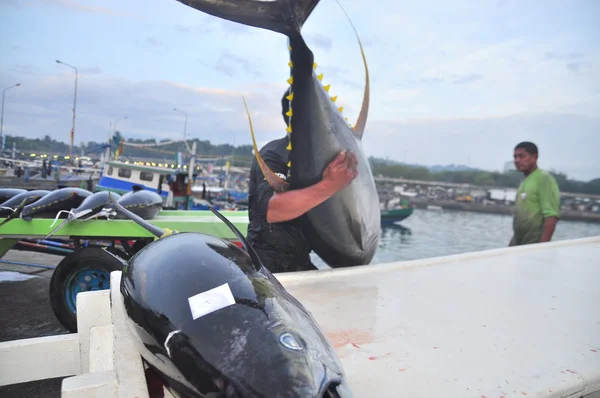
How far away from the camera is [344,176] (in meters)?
2.04

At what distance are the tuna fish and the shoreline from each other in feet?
206

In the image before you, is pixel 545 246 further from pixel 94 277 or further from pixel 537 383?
pixel 94 277

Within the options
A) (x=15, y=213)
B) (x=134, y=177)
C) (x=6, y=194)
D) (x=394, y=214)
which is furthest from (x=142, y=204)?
(x=394, y=214)

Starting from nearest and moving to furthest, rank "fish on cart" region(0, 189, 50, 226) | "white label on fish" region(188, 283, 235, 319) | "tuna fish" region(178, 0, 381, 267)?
"white label on fish" region(188, 283, 235, 319), "tuna fish" region(178, 0, 381, 267), "fish on cart" region(0, 189, 50, 226)

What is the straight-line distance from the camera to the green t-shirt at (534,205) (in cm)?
362

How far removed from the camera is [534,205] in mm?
3736

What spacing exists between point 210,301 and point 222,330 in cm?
8

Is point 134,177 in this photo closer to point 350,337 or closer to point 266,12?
point 266,12

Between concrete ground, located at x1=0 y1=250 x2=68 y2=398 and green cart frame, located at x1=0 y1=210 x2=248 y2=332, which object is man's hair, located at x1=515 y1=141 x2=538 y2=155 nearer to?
green cart frame, located at x1=0 y1=210 x2=248 y2=332

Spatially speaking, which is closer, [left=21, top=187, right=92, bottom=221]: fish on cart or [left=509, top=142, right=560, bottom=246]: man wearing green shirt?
[left=21, top=187, right=92, bottom=221]: fish on cart

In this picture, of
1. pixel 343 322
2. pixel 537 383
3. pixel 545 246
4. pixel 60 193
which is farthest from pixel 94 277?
pixel 545 246

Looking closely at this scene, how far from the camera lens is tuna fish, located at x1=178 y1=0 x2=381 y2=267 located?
2.12m

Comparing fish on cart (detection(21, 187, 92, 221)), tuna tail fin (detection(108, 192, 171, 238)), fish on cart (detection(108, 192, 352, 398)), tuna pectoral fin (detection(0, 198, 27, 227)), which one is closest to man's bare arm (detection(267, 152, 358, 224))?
tuna tail fin (detection(108, 192, 171, 238))

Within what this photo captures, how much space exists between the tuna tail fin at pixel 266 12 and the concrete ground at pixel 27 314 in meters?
2.26
